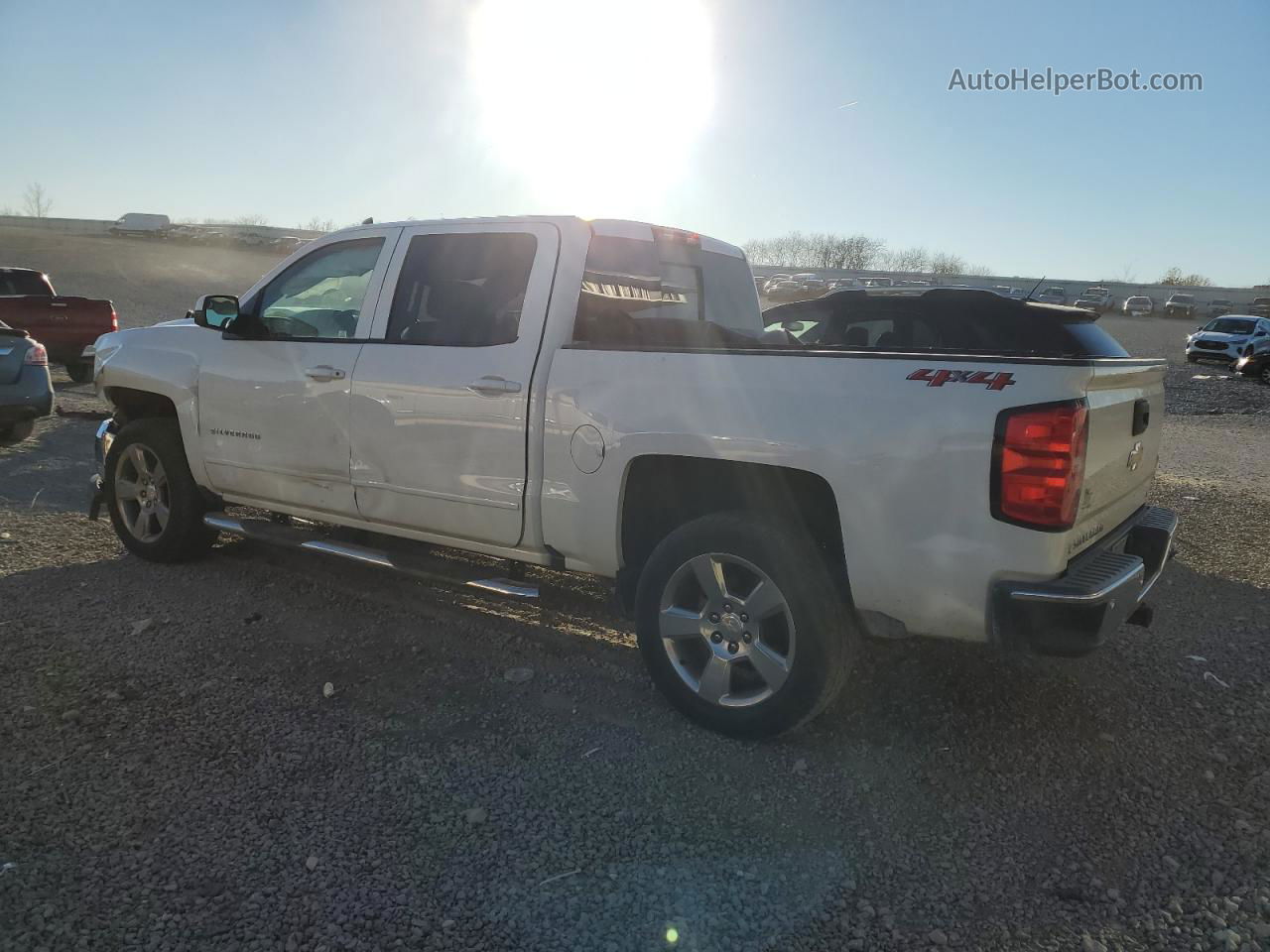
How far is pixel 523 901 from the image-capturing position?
2.56 m

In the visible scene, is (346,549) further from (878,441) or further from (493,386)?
(878,441)

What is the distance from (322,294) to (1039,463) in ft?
12.2

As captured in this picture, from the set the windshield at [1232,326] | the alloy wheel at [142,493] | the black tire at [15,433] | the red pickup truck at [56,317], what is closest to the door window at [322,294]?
the alloy wheel at [142,493]

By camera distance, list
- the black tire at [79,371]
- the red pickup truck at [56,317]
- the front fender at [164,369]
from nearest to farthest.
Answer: the front fender at [164,369] < the red pickup truck at [56,317] < the black tire at [79,371]

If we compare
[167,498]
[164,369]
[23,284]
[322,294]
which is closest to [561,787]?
[322,294]

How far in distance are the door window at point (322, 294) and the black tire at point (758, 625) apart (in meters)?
2.17

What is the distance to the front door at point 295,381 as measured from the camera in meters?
4.59

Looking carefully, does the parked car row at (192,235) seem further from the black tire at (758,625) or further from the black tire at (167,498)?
the black tire at (758,625)

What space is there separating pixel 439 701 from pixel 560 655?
2.37 feet

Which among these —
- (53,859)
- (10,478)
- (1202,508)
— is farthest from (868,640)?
(10,478)

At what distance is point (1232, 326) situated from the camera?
2822 centimetres

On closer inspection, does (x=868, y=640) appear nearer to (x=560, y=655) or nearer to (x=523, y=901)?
(x=560, y=655)

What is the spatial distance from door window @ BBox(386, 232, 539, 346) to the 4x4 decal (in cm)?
183

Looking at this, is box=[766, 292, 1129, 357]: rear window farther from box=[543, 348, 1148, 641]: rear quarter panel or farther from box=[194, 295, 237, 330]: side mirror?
box=[194, 295, 237, 330]: side mirror
